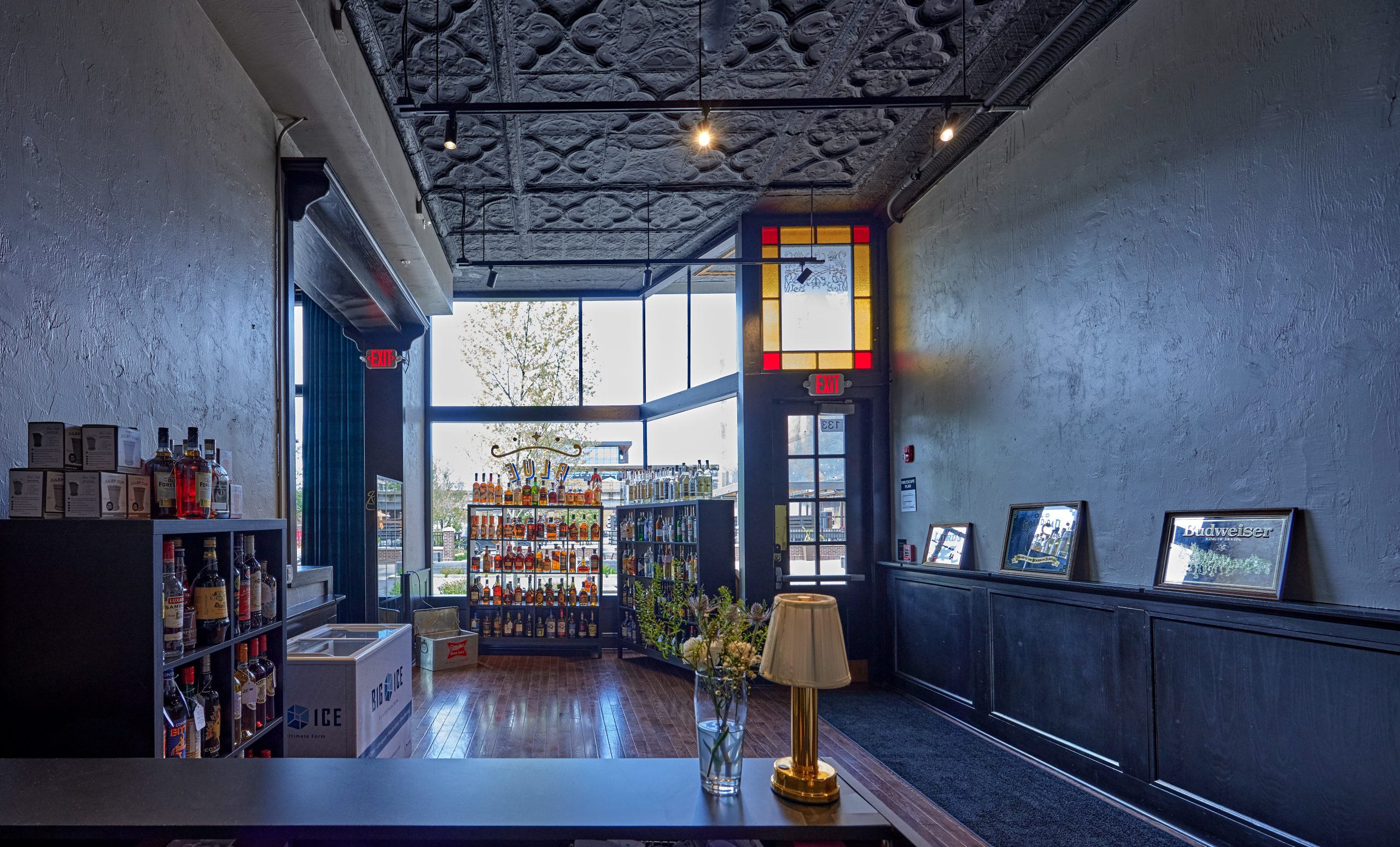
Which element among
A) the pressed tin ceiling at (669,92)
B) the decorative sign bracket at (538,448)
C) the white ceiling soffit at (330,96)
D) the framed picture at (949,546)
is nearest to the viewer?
the white ceiling soffit at (330,96)

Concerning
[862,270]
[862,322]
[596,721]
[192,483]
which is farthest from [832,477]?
[192,483]

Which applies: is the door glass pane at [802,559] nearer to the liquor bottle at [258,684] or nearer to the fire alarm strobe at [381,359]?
the fire alarm strobe at [381,359]

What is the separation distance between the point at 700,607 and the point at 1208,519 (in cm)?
→ 298

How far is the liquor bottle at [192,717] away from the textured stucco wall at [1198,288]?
3.96 metres

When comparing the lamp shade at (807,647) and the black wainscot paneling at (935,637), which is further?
the black wainscot paneling at (935,637)

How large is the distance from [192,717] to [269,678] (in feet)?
2.05

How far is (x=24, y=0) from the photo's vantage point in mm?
2225

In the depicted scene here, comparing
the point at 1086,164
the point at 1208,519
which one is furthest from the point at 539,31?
the point at 1208,519

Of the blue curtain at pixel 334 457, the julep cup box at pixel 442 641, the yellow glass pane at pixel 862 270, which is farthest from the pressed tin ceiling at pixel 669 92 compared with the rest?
the julep cup box at pixel 442 641

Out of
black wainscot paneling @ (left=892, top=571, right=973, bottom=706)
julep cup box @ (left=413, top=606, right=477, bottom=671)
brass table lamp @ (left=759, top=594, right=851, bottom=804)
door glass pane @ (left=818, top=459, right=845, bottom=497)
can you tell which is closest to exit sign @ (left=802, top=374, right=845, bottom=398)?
door glass pane @ (left=818, top=459, right=845, bottom=497)

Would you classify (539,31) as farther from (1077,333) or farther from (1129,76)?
(1077,333)

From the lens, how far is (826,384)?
762 cm

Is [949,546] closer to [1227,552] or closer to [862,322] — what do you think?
[862,322]

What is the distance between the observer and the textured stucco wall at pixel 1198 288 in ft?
10.3
